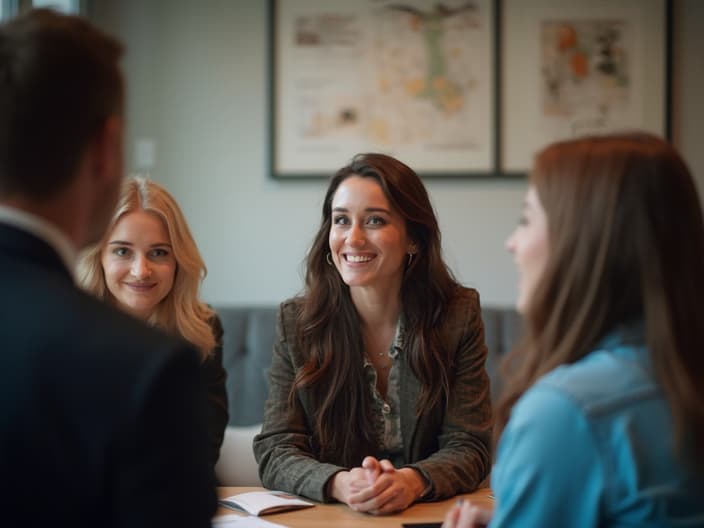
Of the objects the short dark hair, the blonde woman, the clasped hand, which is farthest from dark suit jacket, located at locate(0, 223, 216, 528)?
the blonde woman

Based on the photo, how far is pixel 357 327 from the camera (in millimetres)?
2293

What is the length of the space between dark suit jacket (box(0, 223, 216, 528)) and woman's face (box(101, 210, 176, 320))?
1.52 m

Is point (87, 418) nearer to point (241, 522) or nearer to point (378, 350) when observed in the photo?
point (241, 522)

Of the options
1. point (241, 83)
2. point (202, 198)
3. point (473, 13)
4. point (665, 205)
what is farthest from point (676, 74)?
point (665, 205)

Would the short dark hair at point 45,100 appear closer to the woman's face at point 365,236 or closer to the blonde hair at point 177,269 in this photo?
the woman's face at point 365,236

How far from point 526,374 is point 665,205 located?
0.31 metres

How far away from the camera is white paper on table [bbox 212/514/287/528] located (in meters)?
1.61

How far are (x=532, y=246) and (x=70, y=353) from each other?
699mm

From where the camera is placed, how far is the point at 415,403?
A: 7.14 ft

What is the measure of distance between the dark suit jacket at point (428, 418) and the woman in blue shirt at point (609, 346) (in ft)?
2.70

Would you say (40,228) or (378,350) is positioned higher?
(40,228)

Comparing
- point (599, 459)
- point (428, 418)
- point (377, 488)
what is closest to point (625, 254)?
point (599, 459)

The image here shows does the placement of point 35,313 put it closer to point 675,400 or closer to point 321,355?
point 675,400

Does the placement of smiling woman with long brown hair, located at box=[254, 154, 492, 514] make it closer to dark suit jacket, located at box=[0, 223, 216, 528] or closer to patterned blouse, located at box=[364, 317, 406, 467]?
patterned blouse, located at box=[364, 317, 406, 467]
